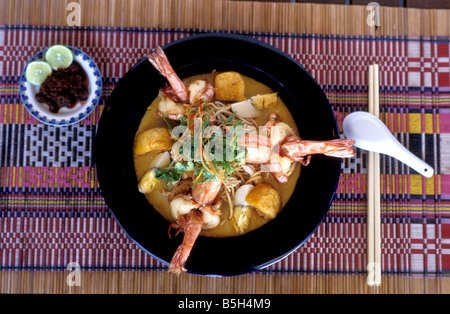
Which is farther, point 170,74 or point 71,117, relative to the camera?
point 71,117

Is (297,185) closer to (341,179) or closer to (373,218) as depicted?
(341,179)

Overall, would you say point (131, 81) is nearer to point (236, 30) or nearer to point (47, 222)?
point (236, 30)

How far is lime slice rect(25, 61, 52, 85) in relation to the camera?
1608 mm

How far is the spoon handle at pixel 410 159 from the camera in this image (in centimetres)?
162

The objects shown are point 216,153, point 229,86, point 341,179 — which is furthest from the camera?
point 341,179

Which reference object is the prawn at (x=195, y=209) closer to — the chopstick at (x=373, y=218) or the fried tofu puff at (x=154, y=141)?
the fried tofu puff at (x=154, y=141)

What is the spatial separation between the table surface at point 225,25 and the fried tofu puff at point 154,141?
1.71ft

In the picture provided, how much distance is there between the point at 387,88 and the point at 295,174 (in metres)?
0.60

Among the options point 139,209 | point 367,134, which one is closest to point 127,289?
point 139,209

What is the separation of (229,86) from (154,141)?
383 mm

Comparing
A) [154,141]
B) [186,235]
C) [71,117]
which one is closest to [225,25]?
[154,141]

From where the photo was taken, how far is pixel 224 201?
1.62m

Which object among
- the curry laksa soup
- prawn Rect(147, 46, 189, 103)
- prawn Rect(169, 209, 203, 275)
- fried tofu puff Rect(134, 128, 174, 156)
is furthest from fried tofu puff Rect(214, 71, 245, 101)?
prawn Rect(169, 209, 203, 275)

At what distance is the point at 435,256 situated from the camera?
1727 millimetres
